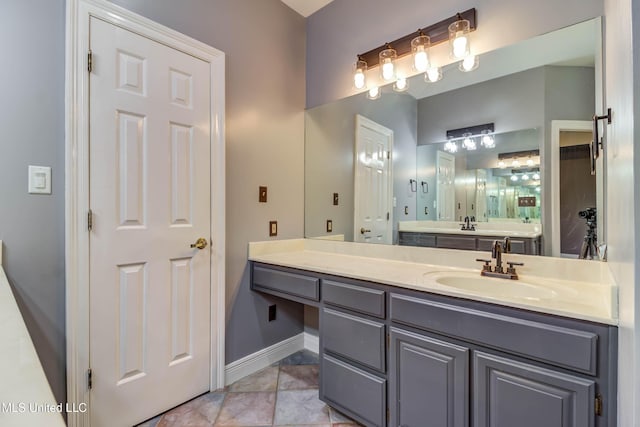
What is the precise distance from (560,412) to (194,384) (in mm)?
1768

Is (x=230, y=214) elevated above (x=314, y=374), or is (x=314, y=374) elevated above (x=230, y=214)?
(x=230, y=214)

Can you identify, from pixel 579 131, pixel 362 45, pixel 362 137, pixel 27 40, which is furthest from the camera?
pixel 362 137

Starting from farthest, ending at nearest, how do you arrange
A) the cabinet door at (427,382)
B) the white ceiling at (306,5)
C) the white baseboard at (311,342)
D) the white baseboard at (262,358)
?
the white baseboard at (311,342) → the white ceiling at (306,5) → the white baseboard at (262,358) → the cabinet door at (427,382)

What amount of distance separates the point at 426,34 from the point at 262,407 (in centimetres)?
239

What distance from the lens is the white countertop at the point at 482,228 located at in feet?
5.04

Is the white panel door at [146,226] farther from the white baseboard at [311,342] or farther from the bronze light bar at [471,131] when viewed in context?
the bronze light bar at [471,131]

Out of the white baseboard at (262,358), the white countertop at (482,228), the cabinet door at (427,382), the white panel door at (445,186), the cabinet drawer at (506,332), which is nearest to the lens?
the cabinet drawer at (506,332)

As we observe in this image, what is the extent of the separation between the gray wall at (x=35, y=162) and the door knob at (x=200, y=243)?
0.60 m

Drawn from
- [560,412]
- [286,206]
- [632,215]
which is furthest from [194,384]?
[632,215]


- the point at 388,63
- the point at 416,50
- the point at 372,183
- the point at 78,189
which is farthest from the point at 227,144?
the point at 416,50

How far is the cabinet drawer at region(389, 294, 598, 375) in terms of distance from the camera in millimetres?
931

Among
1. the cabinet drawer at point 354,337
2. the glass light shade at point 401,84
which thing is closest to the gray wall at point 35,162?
the cabinet drawer at point 354,337

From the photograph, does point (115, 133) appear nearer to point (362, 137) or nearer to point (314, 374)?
point (362, 137)

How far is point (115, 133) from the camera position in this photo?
4.77 feet
